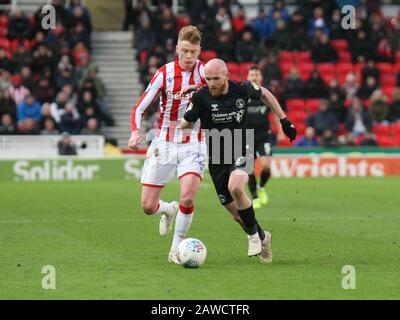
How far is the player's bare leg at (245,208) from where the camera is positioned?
9.95 meters

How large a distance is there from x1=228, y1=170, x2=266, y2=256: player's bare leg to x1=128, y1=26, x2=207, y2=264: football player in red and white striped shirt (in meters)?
0.48

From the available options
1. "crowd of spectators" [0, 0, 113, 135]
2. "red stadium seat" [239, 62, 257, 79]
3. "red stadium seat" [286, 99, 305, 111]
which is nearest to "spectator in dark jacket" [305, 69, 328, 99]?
"red stadium seat" [286, 99, 305, 111]

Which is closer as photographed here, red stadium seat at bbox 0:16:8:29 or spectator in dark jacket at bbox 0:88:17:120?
spectator in dark jacket at bbox 0:88:17:120

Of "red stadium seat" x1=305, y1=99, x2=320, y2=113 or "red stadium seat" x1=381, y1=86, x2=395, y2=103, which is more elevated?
"red stadium seat" x1=381, y1=86, x2=395, y2=103

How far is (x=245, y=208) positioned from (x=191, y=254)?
748mm

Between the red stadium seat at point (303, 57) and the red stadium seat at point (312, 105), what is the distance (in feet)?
5.92

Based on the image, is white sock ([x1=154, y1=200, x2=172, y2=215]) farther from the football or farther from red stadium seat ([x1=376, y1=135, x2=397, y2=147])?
red stadium seat ([x1=376, y1=135, x2=397, y2=147])

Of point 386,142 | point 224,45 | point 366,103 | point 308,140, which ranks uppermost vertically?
point 224,45

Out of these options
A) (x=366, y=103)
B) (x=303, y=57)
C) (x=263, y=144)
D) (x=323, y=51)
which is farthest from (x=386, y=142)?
(x=263, y=144)

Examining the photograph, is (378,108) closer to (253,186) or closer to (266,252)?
(253,186)

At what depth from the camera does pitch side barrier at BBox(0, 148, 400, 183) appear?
23.8 meters

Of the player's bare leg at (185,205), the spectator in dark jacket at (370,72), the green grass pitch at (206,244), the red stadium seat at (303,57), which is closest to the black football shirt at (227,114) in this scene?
the player's bare leg at (185,205)

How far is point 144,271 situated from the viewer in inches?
375

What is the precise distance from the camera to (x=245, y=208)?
10.1 m
